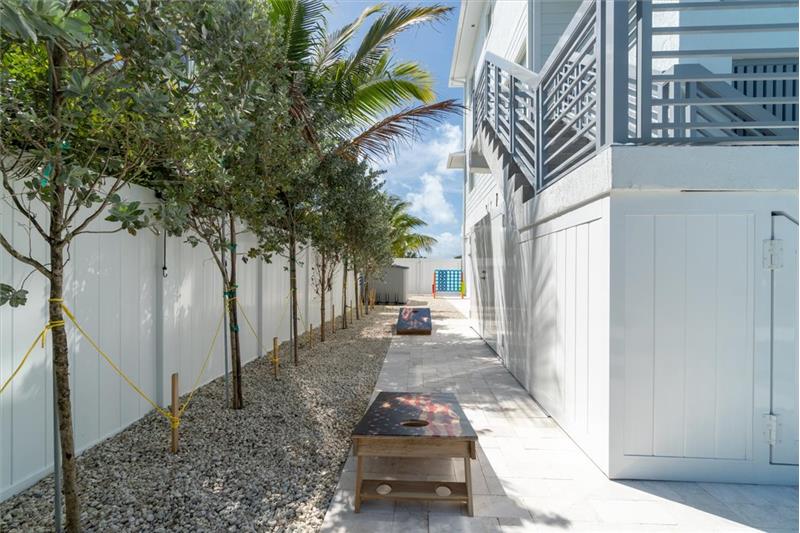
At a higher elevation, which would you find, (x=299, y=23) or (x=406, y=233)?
(x=299, y=23)

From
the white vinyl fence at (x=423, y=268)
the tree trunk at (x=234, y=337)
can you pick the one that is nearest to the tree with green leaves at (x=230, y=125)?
the tree trunk at (x=234, y=337)

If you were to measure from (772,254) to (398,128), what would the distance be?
5.55 metres

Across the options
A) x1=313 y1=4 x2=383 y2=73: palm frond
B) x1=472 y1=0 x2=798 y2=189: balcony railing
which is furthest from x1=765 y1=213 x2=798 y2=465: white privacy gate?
x1=313 y1=4 x2=383 y2=73: palm frond

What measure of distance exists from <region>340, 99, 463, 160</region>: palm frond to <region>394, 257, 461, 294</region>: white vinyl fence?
1871cm

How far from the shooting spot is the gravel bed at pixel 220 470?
262 centimetres

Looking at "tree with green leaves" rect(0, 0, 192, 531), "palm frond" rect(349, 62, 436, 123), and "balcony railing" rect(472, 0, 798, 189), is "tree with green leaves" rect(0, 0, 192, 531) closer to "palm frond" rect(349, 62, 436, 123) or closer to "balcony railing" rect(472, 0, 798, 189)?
"balcony railing" rect(472, 0, 798, 189)

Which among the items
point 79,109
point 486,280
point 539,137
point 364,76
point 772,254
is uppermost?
point 364,76

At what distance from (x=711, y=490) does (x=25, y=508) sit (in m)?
4.68

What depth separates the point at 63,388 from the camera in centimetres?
232

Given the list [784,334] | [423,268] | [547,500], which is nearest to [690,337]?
[784,334]

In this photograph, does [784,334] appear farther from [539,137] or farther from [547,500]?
[539,137]

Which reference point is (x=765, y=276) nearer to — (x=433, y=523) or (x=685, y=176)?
(x=685, y=176)

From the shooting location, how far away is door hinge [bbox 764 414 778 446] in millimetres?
3020

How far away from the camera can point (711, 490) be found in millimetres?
2990
